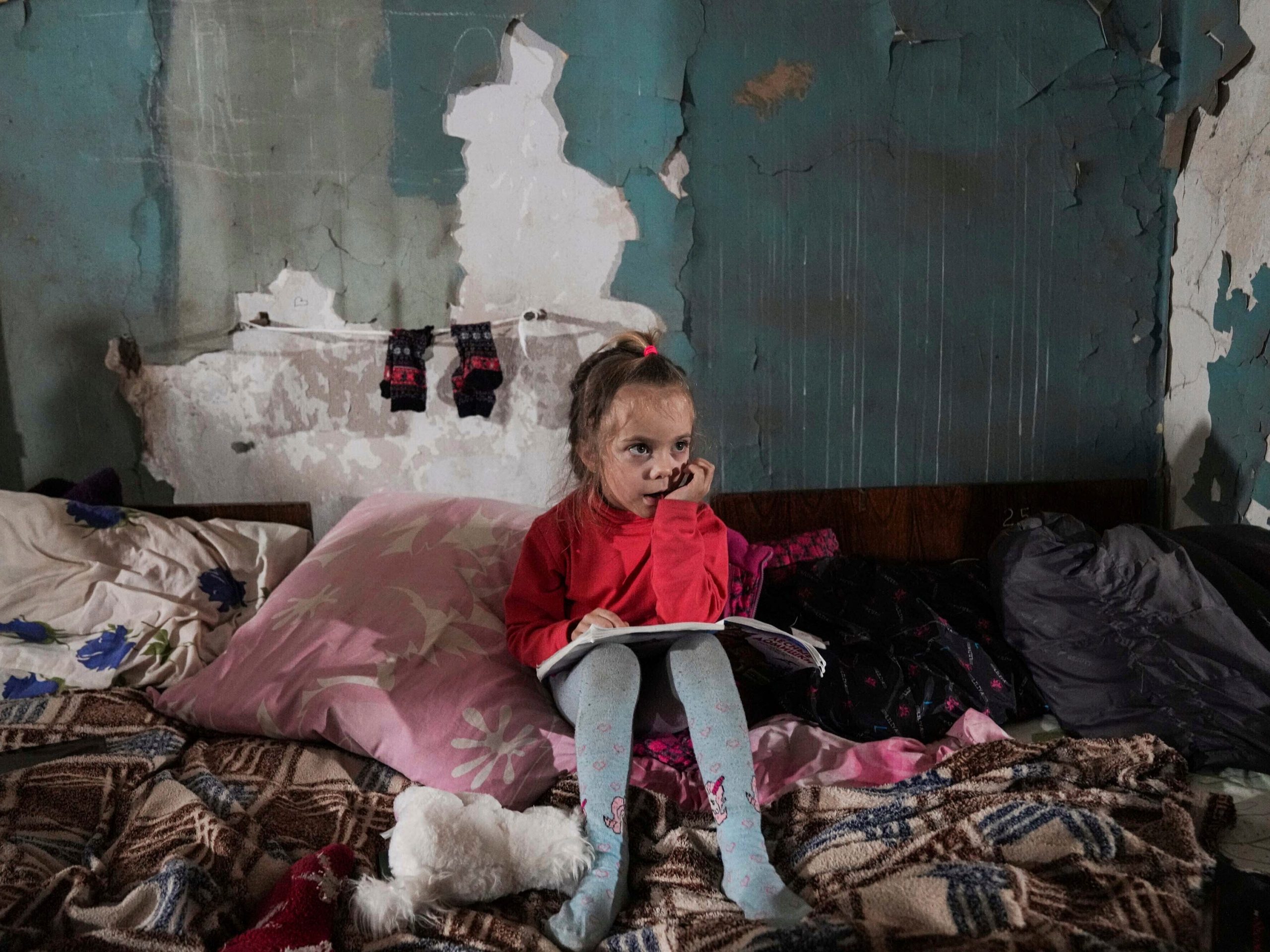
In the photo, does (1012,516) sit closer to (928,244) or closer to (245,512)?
(928,244)

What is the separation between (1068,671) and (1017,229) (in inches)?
43.0

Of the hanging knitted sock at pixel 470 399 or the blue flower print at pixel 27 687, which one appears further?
the hanging knitted sock at pixel 470 399

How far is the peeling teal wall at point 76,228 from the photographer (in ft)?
7.13

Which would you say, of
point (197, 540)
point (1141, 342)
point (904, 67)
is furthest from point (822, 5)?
point (197, 540)

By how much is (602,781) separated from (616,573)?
1.24 ft

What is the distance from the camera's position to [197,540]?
206 centimetres

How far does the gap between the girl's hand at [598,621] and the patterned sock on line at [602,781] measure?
0.03 m

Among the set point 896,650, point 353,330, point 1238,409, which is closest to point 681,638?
point 896,650

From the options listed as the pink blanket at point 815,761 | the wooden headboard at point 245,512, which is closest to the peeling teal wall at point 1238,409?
the pink blanket at point 815,761

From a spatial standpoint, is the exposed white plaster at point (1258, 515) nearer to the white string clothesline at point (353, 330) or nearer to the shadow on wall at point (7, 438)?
the white string clothesline at point (353, 330)

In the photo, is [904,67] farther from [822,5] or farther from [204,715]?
[204,715]

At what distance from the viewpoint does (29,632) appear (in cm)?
184

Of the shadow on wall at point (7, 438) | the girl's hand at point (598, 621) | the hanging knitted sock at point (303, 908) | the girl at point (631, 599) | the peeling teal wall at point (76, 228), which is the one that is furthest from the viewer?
the shadow on wall at point (7, 438)

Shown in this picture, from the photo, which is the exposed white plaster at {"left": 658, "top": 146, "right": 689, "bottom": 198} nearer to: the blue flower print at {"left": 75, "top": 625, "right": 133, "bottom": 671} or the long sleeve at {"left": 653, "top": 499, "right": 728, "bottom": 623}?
the long sleeve at {"left": 653, "top": 499, "right": 728, "bottom": 623}
